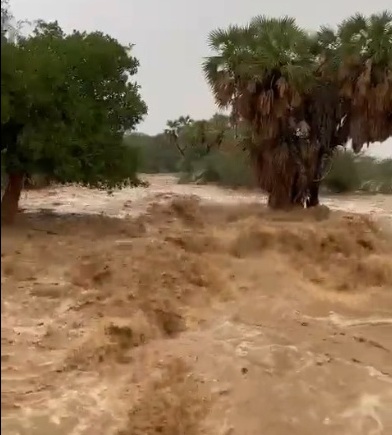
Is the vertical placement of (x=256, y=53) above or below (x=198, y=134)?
above

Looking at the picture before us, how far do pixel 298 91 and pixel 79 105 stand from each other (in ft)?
16.5

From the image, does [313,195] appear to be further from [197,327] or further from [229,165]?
[197,327]

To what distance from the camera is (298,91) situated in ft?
43.8

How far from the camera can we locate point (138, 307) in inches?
309

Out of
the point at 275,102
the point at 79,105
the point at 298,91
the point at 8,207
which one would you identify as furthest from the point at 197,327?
the point at 298,91

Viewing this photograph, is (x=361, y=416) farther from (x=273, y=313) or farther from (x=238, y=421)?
(x=273, y=313)

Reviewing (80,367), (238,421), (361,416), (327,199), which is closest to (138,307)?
(80,367)

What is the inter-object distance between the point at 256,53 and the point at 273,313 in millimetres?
6561

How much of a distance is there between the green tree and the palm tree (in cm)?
268

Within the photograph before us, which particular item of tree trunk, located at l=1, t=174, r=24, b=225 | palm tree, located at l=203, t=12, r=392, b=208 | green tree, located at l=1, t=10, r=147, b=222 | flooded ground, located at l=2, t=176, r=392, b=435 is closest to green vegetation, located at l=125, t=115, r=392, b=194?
palm tree, located at l=203, t=12, r=392, b=208

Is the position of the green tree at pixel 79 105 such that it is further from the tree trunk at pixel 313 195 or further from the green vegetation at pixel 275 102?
the tree trunk at pixel 313 195

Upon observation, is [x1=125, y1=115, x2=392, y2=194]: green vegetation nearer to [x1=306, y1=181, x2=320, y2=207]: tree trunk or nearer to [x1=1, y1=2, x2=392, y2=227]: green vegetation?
[x1=1, y1=2, x2=392, y2=227]: green vegetation

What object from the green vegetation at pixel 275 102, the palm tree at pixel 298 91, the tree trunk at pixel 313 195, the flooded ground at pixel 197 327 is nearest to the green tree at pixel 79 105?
the green vegetation at pixel 275 102

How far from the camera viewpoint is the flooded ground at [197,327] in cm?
629
